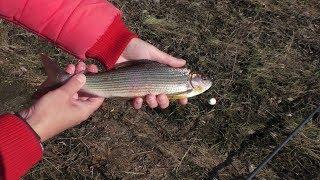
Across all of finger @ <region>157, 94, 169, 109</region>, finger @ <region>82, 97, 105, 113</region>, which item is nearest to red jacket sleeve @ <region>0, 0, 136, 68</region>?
finger @ <region>82, 97, 105, 113</region>

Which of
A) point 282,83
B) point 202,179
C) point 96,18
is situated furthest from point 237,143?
point 96,18

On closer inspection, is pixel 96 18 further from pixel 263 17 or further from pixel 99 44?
pixel 263 17

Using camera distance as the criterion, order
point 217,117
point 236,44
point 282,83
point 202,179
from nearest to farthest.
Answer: point 202,179
point 217,117
point 282,83
point 236,44

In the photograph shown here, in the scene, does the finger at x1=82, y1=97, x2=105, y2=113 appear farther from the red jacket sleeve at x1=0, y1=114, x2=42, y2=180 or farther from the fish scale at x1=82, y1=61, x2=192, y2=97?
the red jacket sleeve at x1=0, y1=114, x2=42, y2=180

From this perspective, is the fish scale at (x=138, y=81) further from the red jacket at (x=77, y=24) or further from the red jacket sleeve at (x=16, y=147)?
the red jacket sleeve at (x=16, y=147)

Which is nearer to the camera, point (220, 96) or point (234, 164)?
point (234, 164)

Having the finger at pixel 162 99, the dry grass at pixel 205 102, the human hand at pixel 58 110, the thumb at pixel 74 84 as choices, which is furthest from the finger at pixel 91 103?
the dry grass at pixel 205 102
